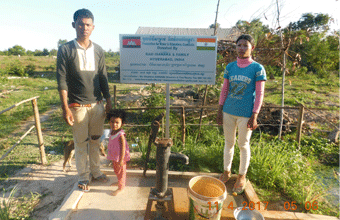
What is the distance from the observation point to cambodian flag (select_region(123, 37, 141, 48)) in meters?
2.64

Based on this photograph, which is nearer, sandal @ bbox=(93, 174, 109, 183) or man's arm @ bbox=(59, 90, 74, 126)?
man's arm @ bbox=(59, 90, 74, 126)

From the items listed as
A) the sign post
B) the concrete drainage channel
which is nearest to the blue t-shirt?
the sign post

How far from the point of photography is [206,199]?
1.66 metres

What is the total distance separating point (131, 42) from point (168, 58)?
528 mm

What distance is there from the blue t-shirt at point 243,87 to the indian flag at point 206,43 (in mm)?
466

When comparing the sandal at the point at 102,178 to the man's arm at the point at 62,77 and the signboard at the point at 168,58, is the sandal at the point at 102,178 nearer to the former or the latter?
the man's arm at the point at 62,77

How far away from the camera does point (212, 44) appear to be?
8.75 ft

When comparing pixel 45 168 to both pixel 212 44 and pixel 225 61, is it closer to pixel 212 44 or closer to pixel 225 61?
pixel 212 44

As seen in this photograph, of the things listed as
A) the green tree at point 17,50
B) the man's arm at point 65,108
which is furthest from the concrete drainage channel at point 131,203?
the green tree at point 17,50

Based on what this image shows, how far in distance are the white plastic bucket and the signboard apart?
4.42 ft

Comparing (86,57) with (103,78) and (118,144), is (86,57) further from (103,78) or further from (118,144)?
(118,144)

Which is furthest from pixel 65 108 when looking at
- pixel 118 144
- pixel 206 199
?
pixel 206 199

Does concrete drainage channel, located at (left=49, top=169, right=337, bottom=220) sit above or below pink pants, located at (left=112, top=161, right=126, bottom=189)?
below

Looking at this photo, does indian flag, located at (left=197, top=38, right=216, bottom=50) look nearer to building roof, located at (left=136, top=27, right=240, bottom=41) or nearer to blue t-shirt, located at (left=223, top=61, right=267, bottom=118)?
blue t-shirt, located at (left=223, top=61, right=267, bottom=118)
